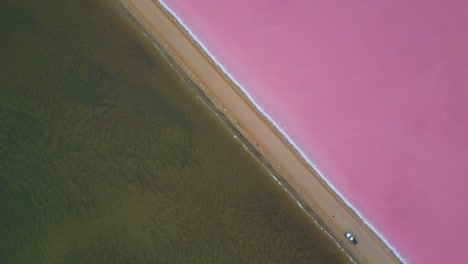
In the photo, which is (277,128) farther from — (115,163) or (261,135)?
(115,163)

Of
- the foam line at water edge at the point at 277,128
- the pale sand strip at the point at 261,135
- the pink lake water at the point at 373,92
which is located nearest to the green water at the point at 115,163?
the pale sand strip at the point at 261,135

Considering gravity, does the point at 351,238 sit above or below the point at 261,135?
below

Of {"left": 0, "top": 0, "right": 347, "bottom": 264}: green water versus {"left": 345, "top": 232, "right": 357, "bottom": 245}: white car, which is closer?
{"left": 0, "top": 0, "right": 347, "bottom": 264}: green water

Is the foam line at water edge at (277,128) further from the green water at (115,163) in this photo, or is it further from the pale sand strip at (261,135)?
the green water at (115,163)

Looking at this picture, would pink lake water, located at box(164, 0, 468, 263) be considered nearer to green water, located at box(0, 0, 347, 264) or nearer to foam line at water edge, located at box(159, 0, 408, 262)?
foam line at water edge, located at box(159, 0, 408, 262)

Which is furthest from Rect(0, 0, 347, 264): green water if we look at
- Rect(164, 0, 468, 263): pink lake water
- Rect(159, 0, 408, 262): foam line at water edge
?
Rect(164, 0, 468, 263): pink lake water

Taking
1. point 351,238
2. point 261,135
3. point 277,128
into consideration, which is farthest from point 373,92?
point 351,238
